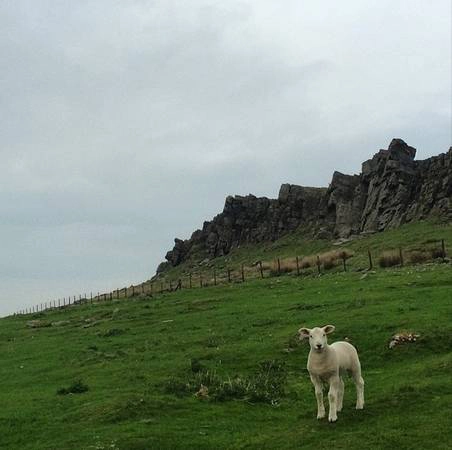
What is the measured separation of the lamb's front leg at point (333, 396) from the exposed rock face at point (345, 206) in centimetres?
7854

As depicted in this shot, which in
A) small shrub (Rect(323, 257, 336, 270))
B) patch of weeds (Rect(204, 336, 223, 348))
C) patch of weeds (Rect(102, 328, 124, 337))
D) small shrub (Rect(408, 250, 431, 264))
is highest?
Result: small shrub (Rect(323, 257, 336, 270))

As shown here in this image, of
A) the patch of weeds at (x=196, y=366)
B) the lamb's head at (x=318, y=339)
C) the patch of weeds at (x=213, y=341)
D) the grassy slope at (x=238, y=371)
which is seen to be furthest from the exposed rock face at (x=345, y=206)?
the lamb's head at (x=318, y=339)

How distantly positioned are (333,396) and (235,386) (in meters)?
5.67

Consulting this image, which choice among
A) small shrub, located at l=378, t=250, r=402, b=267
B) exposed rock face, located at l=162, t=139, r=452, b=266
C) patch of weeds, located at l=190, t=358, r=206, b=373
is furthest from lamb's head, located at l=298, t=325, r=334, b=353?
exposed rock face, located at l=162, t=139, r=452, b=266

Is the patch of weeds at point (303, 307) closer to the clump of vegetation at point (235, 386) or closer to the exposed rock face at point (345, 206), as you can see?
the clump of vegetation at point (235, 386)

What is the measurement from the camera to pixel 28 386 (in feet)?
86.5

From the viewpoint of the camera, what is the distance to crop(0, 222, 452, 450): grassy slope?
15.8 metres

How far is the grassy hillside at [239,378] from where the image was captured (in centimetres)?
1583

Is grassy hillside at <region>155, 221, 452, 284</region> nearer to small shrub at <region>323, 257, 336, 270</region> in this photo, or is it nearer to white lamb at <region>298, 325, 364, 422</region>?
small shrub at <region>323, 257, 336, 270</region>

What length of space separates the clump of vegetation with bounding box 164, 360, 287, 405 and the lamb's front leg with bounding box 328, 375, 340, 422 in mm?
4091

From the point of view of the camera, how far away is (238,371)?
23938 mm

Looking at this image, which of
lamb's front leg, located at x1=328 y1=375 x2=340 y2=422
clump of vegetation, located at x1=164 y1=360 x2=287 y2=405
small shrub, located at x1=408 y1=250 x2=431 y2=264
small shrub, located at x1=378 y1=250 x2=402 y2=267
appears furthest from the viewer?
small shrub, located at x1=378 y1=250 x2=402 y2=267

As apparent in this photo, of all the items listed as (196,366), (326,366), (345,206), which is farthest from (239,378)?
(345,206)

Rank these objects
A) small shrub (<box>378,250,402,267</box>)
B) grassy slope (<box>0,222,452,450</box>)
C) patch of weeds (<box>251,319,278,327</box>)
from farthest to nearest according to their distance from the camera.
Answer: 1. small shrub (<box>378,250,402,267</box>)
2. patch of weeds (<box>251,319,278,327</box>)
3. grassy slope (<box>0,222,452,450</box>)
